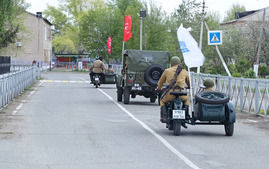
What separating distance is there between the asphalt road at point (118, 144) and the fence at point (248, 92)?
101cm

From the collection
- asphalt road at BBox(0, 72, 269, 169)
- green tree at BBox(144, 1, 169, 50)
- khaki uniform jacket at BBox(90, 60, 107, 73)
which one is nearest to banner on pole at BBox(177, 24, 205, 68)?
asphalt road at BBox(0, 72, 269, 169)

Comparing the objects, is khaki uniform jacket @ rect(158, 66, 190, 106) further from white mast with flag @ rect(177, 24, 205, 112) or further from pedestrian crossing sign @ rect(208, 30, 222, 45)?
pedestrian crossing sign @ rect(208, 30, 222, 45)

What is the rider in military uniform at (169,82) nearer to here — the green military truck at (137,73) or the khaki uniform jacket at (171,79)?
the khaki uniform jacket at (171,79)

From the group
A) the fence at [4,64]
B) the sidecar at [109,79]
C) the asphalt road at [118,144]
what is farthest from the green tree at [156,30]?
the asphalt road at [118,144]

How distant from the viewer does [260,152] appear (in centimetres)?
876

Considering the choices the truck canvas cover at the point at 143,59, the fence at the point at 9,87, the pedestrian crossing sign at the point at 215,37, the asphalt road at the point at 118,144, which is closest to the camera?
the asphalt road at the point at 118,144

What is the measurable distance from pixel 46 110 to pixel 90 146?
758 cm

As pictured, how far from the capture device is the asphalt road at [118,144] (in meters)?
7.42

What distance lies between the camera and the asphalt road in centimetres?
742

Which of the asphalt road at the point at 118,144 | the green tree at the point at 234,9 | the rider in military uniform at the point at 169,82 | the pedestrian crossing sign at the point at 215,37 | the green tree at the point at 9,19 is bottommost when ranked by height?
the asphalt road at the point at 118,144

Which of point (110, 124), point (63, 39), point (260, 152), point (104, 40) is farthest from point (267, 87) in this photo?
point (63, 39)

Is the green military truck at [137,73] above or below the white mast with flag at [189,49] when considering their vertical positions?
below

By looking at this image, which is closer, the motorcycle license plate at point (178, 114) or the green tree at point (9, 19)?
the motorcycle license plate at point (178, 114)

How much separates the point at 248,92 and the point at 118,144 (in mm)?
8577
